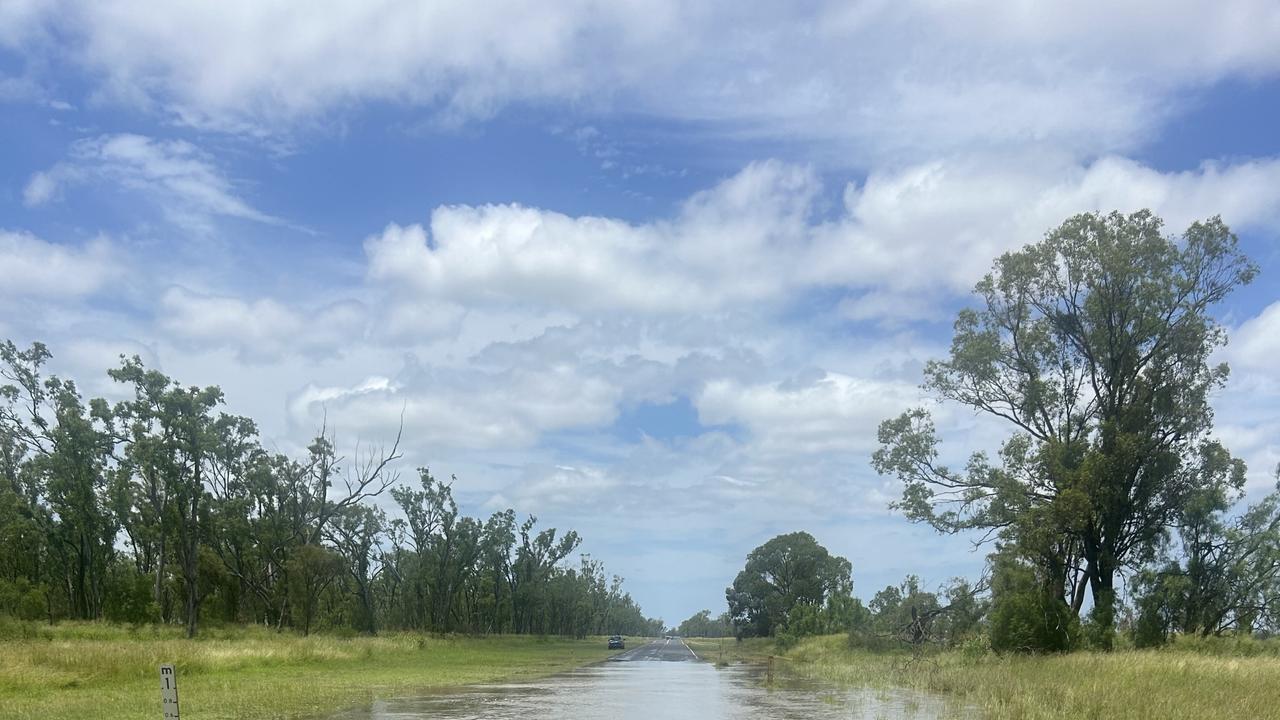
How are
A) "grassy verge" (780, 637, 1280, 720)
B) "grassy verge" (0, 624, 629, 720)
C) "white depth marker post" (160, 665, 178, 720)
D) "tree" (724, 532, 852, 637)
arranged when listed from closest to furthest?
"white depth marker post" (160, 665, 178, 720) < "grassy verge" (780, 637, 1280, 720) < "grassy verge" (0, 624, 629, 720) < "tree" (724, 532, 852, 637)

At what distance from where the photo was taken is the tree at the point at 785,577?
391 ft

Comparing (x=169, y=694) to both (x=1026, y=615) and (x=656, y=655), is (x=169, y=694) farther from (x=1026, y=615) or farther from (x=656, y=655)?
(x=656, y=655)

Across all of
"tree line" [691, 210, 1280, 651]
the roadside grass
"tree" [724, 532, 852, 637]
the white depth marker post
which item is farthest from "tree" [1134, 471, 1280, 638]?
"tree" [724, 532, 852, 637]

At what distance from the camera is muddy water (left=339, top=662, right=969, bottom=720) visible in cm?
2197

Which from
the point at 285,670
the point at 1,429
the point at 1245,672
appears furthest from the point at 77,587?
the point at 1245,672

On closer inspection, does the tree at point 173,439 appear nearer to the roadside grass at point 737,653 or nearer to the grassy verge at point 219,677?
the grassy verge at point 219,677

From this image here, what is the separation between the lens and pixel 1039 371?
140 feet

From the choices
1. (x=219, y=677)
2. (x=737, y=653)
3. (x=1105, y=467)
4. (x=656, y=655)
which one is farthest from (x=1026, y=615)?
(x=737, y=653)

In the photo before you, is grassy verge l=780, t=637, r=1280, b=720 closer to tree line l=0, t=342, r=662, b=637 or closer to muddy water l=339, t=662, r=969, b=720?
muddy water l=339, t=662, r=969, b=720

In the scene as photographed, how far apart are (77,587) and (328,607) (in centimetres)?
2407

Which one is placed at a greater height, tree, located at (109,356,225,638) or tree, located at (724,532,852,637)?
tree, located at (109,356,225,638)

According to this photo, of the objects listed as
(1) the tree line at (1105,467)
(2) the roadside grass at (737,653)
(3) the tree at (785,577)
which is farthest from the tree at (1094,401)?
(3) the tree at (785,577)

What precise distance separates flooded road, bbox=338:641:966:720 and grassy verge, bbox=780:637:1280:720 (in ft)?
5.52

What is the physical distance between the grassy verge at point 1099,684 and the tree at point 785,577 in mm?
81889
